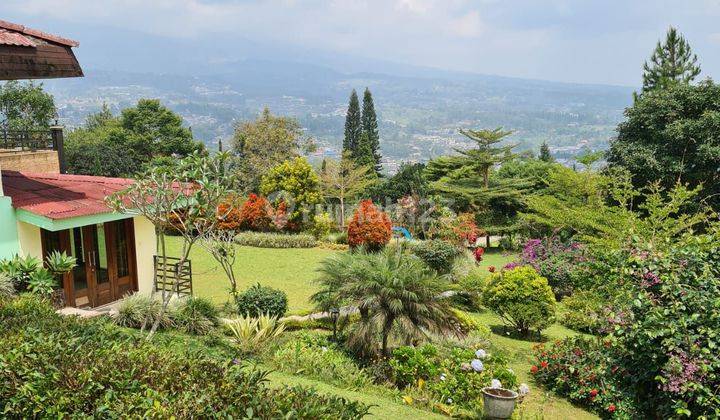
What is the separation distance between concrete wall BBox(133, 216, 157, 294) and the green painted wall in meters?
2.08

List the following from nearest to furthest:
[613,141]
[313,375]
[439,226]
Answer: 1. [313,375]
2. [439,226]
3. [613,141]

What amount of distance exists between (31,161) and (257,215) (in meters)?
8.06

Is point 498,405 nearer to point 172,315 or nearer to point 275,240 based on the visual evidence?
point 172,315

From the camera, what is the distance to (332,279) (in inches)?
359

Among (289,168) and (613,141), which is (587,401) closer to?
(289,168)

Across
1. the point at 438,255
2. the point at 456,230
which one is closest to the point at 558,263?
the point at 438,255

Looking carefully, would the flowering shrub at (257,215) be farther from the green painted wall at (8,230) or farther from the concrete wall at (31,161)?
the green painted wall at (8,230)

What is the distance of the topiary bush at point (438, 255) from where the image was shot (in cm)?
1420

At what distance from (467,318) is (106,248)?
673 cm

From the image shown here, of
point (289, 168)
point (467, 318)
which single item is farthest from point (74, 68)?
point (289, 168)

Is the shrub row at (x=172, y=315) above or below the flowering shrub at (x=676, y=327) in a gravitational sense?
below

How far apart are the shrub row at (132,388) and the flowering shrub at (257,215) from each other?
52.2 feet

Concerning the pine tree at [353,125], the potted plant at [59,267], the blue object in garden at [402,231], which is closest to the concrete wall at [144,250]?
the potted plant at [59,267]

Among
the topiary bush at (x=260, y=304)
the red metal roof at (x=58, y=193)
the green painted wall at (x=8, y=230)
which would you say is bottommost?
the topiary bush at (x=260, y=304)
